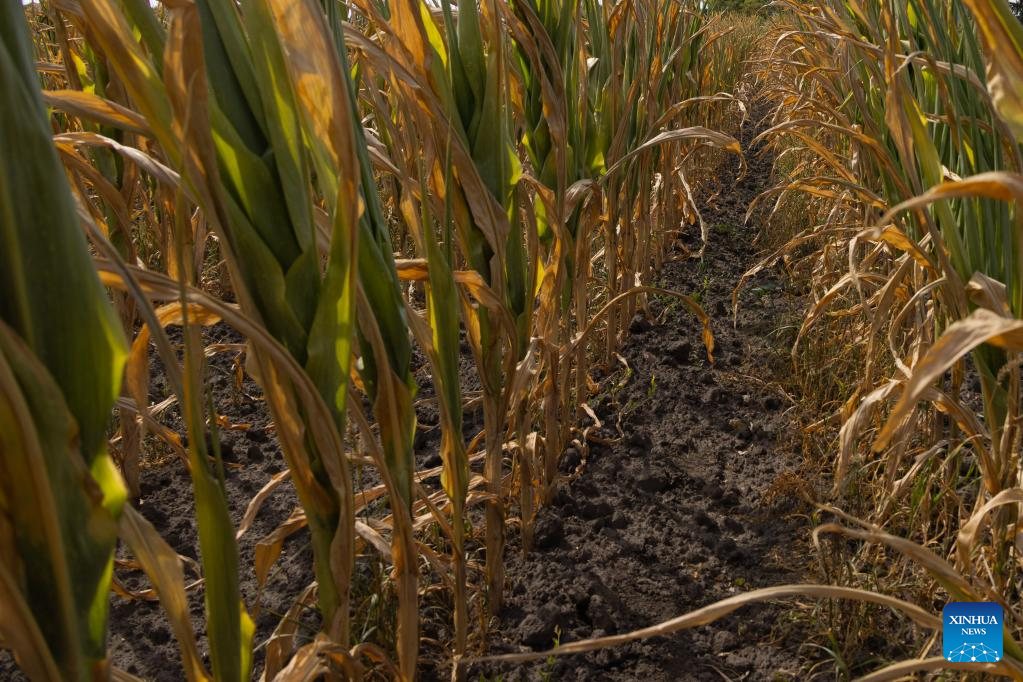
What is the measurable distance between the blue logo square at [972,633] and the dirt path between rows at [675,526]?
0.32 meters

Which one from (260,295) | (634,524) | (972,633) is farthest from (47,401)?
(634,524)

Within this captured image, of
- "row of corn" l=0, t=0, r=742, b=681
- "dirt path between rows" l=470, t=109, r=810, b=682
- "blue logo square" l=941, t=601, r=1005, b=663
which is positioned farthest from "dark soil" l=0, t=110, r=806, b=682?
"blue logo square" l=941, t=601, r=1005, b=663

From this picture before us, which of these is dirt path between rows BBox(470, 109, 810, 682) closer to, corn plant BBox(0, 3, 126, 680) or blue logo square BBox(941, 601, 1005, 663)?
blue logo square BBox(941, 601, 1005, 663)

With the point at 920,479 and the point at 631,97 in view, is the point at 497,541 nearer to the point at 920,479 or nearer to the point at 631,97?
the point at 920,479

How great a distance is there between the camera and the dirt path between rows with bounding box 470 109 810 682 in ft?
3.92

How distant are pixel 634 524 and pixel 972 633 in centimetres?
72

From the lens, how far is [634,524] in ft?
4.90

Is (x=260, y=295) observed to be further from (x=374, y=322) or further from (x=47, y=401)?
(x=47, y=401)

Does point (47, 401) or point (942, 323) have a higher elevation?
point (47, 401)

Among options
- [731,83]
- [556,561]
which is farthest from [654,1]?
[731,83]

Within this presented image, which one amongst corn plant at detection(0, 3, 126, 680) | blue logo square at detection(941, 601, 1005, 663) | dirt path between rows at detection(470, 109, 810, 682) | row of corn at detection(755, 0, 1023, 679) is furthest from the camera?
dirt path between rows at detection(470, 109, 810, 682)

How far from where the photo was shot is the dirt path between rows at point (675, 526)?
1.20m

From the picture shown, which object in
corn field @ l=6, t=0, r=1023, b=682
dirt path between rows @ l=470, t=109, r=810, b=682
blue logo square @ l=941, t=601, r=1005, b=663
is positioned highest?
corn field @ l=6, t=0, r=1023, b=682

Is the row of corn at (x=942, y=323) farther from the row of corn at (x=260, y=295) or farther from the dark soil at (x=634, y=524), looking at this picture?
the row of corn at (x=260, y=295)
